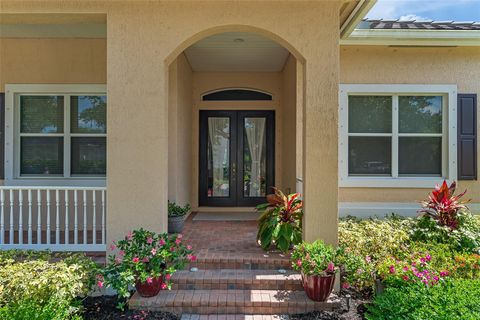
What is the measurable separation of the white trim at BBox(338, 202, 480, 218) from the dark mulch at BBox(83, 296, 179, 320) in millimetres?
3923

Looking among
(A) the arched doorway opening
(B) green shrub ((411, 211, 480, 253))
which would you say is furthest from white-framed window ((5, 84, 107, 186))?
(B) green shrub ((411, 211, 480, 253))

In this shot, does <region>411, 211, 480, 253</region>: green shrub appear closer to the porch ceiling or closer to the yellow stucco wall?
the porch ceiling

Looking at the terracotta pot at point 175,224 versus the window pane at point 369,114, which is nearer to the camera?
the terracotta pot at point 175,224

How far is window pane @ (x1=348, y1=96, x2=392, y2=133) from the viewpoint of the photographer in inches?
243

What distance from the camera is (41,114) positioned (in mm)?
5895

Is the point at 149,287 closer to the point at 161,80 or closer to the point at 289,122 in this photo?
the point at 161,80

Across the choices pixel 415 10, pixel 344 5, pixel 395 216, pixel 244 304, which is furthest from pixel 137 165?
pixel 415 10

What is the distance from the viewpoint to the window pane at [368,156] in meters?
6.21

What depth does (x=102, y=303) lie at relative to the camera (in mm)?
3859

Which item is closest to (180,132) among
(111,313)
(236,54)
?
(236,54)

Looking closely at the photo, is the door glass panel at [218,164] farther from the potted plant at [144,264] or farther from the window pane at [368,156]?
the potted plant at [144,264]

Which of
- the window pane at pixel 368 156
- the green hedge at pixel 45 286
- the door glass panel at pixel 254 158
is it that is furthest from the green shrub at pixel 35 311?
the door glass panel at pixel 254 158

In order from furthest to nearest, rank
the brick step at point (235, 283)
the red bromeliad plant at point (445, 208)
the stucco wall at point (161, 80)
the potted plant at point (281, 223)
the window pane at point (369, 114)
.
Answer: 1. the window pane at point (369, 114)
2. the red bromeliad plant at point (445, 208)
3. the potted plant at point (281, 223)
4. the stucco wall at point (161, 80)
5. the brick step at point (235, 283)

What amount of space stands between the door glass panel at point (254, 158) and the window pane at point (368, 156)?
2.56 m
